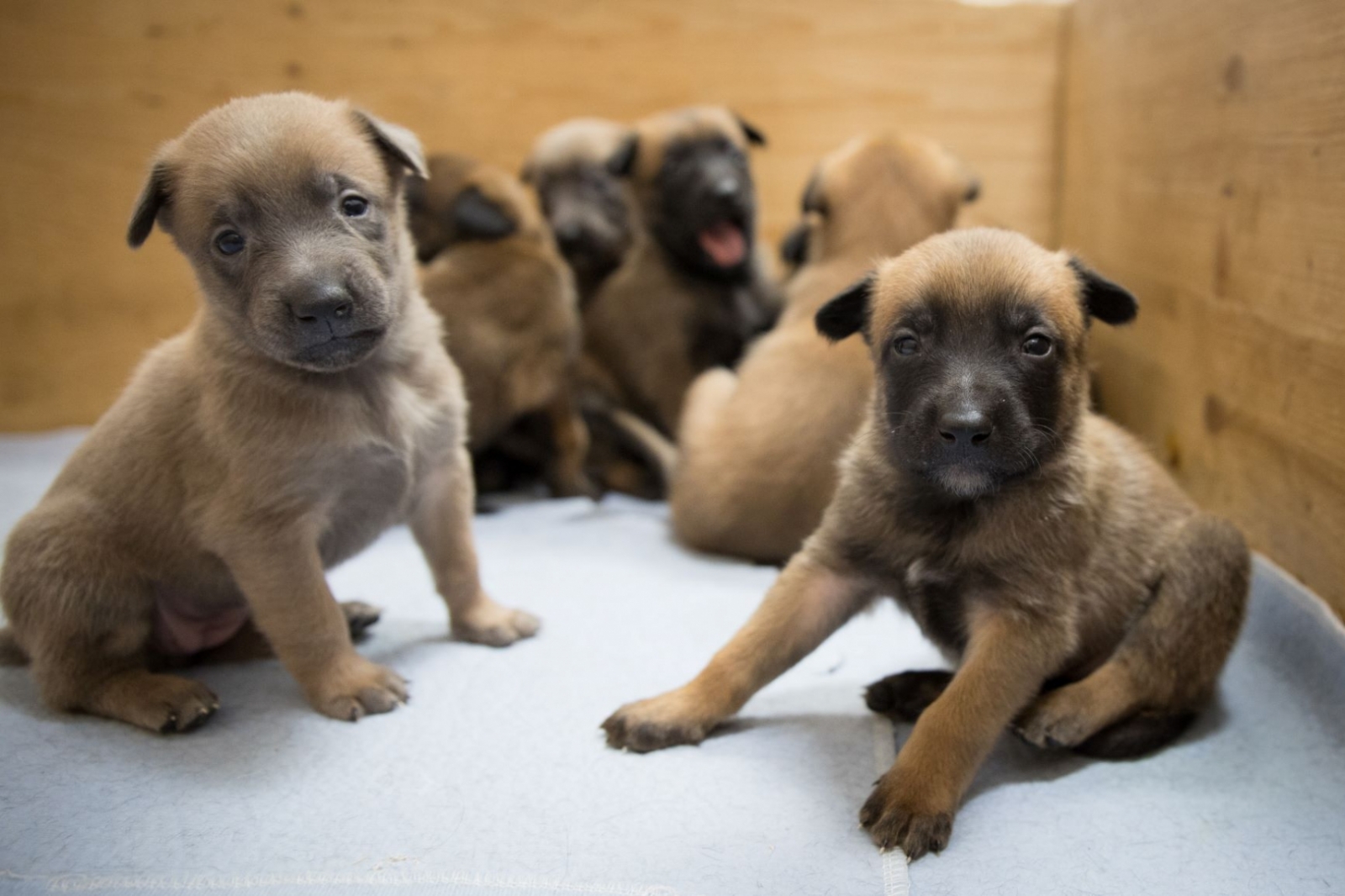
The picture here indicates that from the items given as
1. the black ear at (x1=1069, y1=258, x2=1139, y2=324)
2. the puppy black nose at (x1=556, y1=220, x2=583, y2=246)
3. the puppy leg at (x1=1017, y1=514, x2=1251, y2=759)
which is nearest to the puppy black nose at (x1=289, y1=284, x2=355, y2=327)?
the black ear at (x1=1069, y1=258, x2=1139, y2=324)

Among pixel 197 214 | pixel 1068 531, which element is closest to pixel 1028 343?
pixel 1068 531

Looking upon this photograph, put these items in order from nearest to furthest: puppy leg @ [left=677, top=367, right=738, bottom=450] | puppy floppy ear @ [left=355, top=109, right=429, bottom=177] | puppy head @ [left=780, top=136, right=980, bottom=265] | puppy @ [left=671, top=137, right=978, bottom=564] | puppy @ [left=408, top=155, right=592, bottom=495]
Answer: puppy floppy ear @ [left=355, top=109, right=429, bottom=177] < puppy @ [left=671, top=137, right=978, bottom=564] < puppy head @ [left=780, top=136, right=980, bottom=265] < puppy leg @ [left=677, top=367, right=738, bottom=450] < puppy @ [left=408, top=155, right=592, bottom=495]

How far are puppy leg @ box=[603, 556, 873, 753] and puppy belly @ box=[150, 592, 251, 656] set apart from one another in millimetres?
1250

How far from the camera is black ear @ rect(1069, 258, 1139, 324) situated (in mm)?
2586

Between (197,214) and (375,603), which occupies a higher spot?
(197,214)

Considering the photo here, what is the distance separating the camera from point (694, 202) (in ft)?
16.0

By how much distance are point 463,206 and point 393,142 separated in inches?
70.2

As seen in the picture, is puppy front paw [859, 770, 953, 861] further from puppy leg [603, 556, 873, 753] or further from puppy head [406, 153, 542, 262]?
puppy head [406, 153, 542, 262]

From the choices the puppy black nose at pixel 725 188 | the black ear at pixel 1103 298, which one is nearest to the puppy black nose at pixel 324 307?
the black ear at pixel 1103 298

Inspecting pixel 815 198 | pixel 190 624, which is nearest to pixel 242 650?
pixel 190 624

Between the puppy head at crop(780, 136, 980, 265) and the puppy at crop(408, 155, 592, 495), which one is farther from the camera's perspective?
the puppy at crop(408, 155, 592, 495)

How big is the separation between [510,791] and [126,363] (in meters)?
3.77

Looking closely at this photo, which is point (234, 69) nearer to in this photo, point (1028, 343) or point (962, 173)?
point (962, 173)

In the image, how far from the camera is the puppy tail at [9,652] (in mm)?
3045
